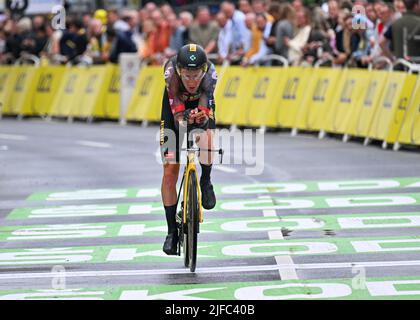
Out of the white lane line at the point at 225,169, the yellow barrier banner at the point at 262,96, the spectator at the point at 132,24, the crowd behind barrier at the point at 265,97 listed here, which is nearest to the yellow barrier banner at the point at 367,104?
the crowd behind barrier at the point at 265,97

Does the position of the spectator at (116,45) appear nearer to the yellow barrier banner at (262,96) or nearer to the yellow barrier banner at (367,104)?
the yellow barrier banner at (262,96)

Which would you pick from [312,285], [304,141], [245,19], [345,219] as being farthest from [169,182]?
[245,19]

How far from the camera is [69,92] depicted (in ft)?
99.9

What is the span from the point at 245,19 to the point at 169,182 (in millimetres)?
15099

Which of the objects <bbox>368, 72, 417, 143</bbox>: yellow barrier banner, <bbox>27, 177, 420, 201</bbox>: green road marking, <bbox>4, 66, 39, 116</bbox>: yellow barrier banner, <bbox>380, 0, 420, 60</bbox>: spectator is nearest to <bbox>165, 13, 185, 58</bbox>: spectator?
<bbox>4, 66, 39, 116</bbox>: yellow barrier banner

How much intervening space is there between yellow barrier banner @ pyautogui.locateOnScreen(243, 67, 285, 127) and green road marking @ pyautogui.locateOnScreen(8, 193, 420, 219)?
8.99 meters

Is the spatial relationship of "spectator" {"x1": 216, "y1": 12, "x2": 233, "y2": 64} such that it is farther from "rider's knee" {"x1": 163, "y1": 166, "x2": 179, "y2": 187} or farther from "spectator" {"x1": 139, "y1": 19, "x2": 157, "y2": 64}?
"rider's knee" {"x1": 163, "y1": 166, "x2": 179, "y2": 187}

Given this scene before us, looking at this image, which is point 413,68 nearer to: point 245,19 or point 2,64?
point 245,19

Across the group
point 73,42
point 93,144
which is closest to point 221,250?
point 93,144

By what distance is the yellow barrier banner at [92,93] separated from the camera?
29453 mm

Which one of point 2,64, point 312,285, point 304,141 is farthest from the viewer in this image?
point 2,64

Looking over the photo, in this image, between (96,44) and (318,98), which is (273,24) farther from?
(96,44)

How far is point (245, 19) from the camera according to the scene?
2556cm
